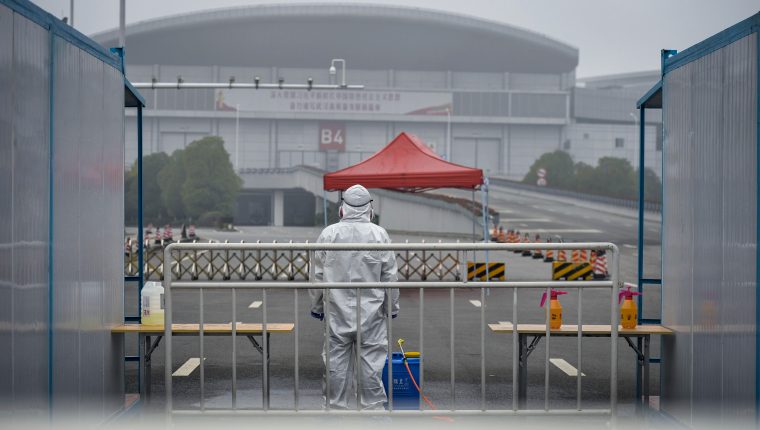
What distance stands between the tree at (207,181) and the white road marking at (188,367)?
205ft

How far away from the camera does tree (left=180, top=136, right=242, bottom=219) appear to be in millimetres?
73375

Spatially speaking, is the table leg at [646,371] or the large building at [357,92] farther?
the large building at [357,92]

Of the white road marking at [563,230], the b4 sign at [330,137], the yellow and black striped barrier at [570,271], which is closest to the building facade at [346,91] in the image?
the b4 sign at [330,137]

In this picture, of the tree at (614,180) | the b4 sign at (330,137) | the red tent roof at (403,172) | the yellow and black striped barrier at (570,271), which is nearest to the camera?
the red tent roof at (403,172)

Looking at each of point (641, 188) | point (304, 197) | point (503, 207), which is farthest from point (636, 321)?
point (304, 197)

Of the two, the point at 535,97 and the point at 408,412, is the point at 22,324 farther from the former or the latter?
the point at 535,97

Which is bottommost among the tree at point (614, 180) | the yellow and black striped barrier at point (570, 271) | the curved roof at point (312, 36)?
A: the yellow and black striped barrier at point (570, 271)

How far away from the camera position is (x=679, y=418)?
720 cm

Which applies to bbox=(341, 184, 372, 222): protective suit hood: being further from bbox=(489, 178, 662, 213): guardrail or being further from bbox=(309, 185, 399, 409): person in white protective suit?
bbox=(489, 178, 662, 213): guardrail

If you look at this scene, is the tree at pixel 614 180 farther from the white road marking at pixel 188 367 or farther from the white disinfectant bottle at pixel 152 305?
the white disinfectant bottle at pixel 152 305

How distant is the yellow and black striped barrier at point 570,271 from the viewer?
2216 cm

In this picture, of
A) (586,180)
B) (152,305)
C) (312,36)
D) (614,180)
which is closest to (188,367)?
(152,305)

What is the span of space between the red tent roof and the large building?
89.5 m

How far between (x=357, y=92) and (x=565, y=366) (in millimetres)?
102072
